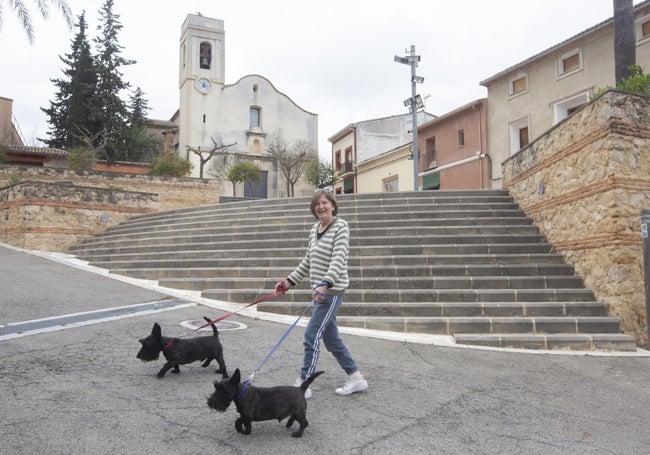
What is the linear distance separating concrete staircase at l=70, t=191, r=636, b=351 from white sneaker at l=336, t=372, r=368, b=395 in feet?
9.27

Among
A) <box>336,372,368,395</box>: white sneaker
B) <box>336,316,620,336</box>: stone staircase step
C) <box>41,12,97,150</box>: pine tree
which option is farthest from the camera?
<box>41,12,97,150</box>: pine tree

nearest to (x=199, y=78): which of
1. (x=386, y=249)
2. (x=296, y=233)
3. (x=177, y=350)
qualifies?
(x=296, y=233)

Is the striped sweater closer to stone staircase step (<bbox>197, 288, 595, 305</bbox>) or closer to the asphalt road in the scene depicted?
the asphalt road

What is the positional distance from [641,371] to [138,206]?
52.7 ft

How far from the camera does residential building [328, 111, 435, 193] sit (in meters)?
32.0

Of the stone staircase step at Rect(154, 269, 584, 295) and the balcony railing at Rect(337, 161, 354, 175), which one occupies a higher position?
the balcony railing at Rect(337, 161, 354, 175)

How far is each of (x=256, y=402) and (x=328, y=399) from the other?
1.01 metres

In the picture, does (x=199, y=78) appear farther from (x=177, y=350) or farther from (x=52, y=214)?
(x=177, y=350)

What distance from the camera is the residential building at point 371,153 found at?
3200 cm

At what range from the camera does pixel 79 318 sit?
6.71m

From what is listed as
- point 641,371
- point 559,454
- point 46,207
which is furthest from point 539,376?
point 46,207

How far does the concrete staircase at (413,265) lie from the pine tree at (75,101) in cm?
2096

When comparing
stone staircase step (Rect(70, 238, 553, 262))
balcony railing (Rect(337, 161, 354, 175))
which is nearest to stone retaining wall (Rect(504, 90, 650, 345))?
stone staircase step (Rect(70, 238, 553, 262))

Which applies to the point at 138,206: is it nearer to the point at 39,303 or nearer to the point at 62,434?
the point at 39,303
